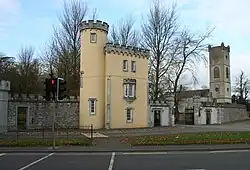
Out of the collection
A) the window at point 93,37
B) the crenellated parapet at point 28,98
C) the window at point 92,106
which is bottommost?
the window at point 92,106

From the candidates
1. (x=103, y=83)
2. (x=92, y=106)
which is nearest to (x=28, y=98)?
(x=92, y=106)

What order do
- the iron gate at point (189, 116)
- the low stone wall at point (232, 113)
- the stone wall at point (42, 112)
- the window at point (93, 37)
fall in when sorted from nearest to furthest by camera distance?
1. the stone wall at point (42, 112)
2. the window at point (93, 37)
3. the iron gate at point (189, 116)
4. the low stone wall at point (232, 113)

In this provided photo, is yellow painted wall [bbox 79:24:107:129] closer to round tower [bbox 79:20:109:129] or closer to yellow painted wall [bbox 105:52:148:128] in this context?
round tower [bbox 79:20:109:129]

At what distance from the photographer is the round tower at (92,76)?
1534 inches

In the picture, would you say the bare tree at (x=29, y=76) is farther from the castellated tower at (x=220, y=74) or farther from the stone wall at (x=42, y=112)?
the castellated tower at (x=220, y=74)

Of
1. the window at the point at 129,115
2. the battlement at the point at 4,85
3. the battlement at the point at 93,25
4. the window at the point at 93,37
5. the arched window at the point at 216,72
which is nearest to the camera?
the battlement at the point at 4,85

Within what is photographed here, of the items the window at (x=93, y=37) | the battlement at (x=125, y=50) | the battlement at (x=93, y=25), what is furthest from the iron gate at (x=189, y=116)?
the window at (x=93, y=37)

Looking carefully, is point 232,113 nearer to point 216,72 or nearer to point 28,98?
point 216,72

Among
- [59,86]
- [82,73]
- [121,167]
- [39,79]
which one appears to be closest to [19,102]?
[82,73]

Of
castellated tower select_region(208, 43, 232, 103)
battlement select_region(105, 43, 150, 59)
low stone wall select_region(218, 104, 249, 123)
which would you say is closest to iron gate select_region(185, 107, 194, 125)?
low stone wall select_region(218, 104, 249, 123)

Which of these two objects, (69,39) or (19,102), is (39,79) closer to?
(69,39)

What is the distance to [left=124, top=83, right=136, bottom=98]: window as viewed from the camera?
40.7m

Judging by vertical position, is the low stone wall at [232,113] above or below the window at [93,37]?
below

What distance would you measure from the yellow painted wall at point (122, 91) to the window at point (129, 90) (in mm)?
508
